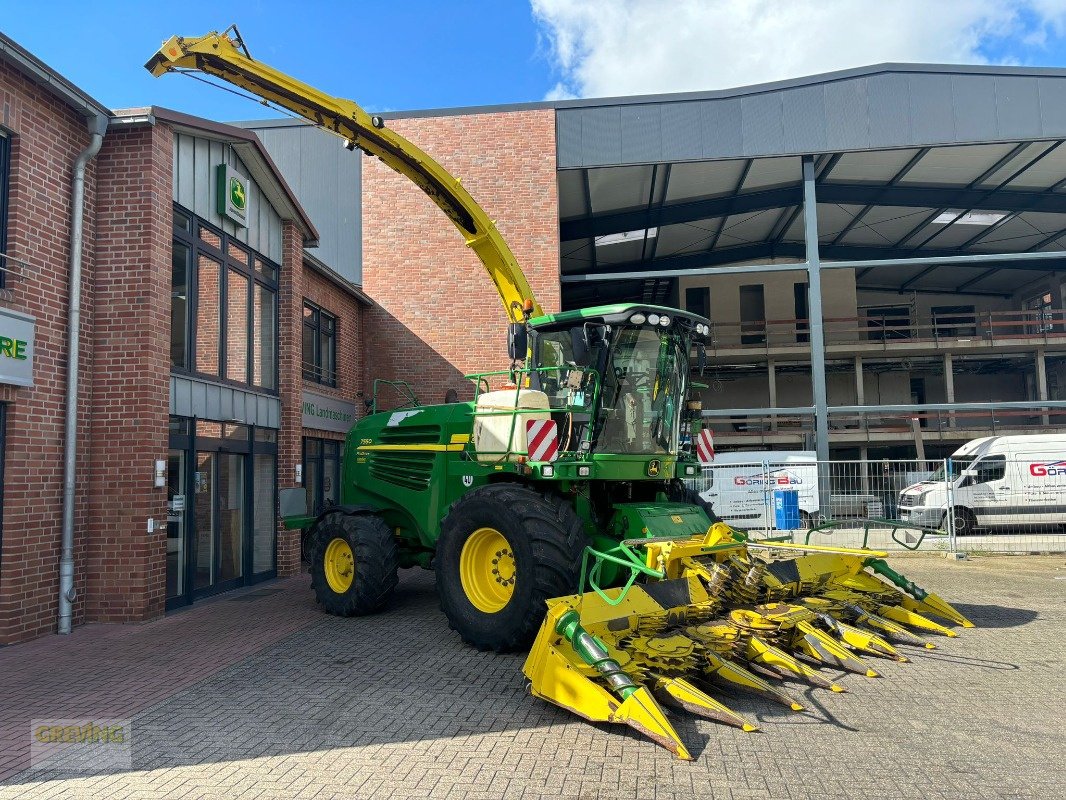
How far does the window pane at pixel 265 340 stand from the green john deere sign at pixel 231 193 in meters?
1.23

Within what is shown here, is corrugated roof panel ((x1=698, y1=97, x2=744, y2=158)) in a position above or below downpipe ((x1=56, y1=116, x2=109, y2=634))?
above

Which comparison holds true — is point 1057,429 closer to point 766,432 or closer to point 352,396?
point 766,432

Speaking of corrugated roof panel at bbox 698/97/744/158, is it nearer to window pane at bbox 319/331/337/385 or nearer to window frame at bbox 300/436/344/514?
window pane at bbox 319/331/337/385

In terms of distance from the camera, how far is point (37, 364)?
24.7 ft

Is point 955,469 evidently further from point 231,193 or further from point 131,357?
point 131,357

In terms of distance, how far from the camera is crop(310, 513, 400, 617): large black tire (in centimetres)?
861

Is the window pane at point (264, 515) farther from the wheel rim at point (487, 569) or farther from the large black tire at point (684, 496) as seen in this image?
the large black tire at point (684, 496)

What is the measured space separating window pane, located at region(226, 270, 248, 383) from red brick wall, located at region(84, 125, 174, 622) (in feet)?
5.44

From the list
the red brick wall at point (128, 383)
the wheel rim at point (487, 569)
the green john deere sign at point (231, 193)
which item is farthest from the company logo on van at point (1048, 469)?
the red brick wall at point (128, 383)

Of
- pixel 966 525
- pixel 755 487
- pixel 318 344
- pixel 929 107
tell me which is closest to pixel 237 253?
pixel 318 344

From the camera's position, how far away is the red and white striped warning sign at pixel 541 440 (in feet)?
23.3

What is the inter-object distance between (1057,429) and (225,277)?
2534cm

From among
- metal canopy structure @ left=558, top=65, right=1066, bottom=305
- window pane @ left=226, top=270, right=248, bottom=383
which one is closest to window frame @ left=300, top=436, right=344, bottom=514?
window pane @ left=226, top=270, right=248, bottom=383

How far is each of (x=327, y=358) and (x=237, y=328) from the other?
407cm
